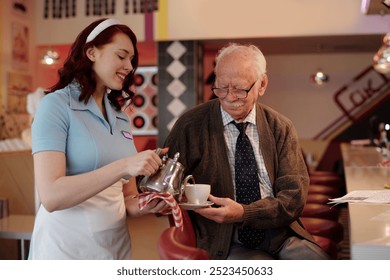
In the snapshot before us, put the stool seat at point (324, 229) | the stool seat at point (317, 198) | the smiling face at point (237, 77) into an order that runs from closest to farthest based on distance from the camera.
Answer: the smiling face at point (237, 77) → the stool seat at point (324, 229) → the stool seat at point (317, 198)

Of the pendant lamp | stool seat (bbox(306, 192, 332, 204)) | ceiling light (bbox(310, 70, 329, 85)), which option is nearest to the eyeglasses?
stool seat (bbox(306, 192, 332, 204))

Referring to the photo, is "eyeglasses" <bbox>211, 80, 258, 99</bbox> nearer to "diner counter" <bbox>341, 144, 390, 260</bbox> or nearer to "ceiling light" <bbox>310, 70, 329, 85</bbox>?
"diner counter" <bbox>341, 144, 390, 260</bbox>

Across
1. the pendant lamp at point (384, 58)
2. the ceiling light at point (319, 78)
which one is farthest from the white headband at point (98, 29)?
the ceiling light at point (319, 78)

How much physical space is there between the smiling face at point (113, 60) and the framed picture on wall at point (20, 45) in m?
2.05

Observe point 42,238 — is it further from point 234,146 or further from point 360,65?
point 360,65

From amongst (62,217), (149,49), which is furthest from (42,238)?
(149,49)

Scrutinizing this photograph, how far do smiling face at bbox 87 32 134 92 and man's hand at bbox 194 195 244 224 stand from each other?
0.32m

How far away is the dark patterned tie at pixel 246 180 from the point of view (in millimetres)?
1380

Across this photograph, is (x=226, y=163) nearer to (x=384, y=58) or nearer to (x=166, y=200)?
(x=166, y=200)

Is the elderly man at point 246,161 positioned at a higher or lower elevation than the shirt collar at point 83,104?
lower

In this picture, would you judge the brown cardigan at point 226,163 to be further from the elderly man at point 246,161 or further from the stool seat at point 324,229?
the stool seat at point 324,229

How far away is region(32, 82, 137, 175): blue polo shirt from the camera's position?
3.51 feet

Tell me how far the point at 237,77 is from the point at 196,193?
0.31m
